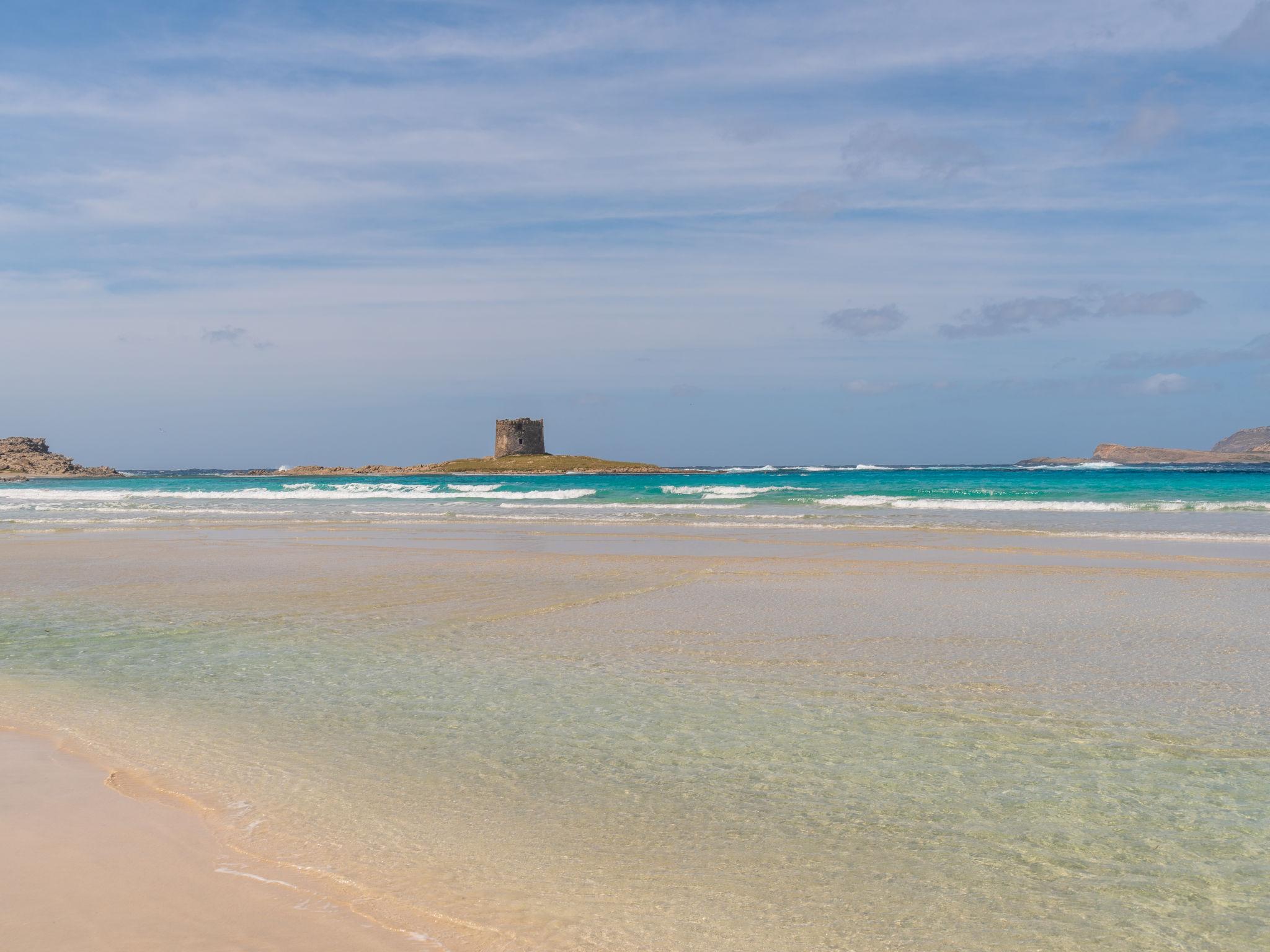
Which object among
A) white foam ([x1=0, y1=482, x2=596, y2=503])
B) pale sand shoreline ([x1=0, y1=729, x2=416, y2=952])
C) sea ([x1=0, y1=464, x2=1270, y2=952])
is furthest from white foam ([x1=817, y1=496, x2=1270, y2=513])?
pale sand shoreline ([x1=0, y1=729, x2=416, y2=952])

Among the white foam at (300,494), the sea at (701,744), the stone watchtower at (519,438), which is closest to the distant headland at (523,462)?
the stone watchtower at (519,438)

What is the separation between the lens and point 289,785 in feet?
13.9

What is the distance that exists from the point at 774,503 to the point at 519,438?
6269 cm

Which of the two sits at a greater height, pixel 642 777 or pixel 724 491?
pixel 724 491

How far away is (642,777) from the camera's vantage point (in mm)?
4332

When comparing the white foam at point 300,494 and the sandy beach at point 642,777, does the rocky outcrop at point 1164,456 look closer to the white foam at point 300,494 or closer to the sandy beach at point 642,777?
the white foam at point 300,494

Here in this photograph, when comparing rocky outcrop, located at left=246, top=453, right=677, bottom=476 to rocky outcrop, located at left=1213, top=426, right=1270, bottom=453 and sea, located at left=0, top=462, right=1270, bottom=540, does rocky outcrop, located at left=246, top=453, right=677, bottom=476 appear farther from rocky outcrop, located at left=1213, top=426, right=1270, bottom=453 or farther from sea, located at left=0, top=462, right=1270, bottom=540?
rocky outcrop, located at left=1213, top=426, right=1270, bottom=453

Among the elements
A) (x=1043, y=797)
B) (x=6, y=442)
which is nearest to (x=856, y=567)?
(x=1043, y=797)

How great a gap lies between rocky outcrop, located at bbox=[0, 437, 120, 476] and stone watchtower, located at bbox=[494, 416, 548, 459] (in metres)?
55.8

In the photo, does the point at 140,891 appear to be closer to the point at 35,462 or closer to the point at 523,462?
the point at 523,462

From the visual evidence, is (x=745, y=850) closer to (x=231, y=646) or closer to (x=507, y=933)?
(x=507, y=933)

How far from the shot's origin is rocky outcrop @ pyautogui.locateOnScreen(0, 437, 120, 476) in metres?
113

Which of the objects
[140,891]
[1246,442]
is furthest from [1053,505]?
[1246,442]

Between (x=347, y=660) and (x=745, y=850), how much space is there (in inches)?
175
